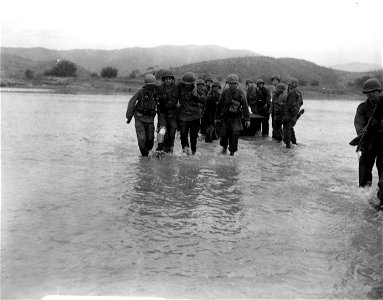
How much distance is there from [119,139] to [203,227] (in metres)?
9.52

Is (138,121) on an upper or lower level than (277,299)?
upper

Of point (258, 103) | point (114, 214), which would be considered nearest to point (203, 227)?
point (114, 214)

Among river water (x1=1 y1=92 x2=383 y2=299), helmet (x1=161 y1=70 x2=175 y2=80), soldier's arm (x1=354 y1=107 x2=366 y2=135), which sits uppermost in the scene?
helmet (x1=161 y1=70 x2=175 y2=80)

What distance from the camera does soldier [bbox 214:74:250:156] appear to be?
11.5 m

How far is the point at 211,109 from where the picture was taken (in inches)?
577

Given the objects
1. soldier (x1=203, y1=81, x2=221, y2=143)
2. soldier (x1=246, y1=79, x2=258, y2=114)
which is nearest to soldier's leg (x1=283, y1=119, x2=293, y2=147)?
soldier (x1=203, y1=81, x2=221, y2=143)

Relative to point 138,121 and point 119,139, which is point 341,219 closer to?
point 138,121

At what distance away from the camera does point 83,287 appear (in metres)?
4.37

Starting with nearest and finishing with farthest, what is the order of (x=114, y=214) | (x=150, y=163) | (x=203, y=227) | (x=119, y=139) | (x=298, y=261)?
(x=298, y=261) < (x=203, y=227) < (x=114, y=214) < (x=150, y=163) < (x=119, y=139)

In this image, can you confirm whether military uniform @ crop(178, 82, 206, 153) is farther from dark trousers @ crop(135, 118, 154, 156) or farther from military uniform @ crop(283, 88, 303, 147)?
military uniform @ crop(283, 88, 303, 147)

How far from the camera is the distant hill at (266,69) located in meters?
78.7

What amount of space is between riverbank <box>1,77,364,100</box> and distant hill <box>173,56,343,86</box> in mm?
15071

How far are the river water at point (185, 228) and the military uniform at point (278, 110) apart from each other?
4.35 metres

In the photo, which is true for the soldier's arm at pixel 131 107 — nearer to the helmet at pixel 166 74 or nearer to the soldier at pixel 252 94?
the helmet at pixel 166 74
